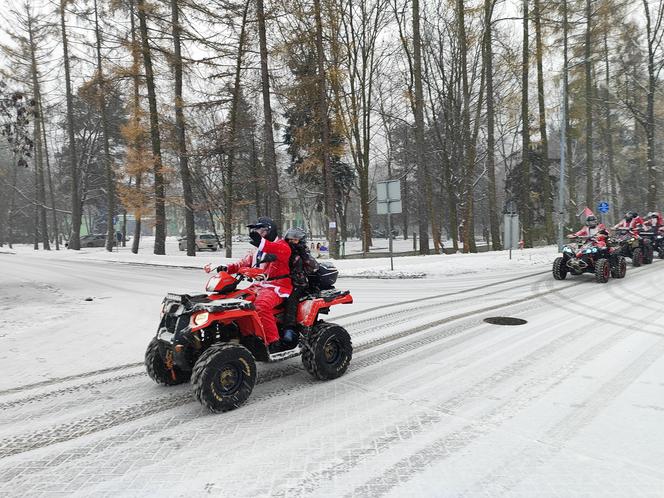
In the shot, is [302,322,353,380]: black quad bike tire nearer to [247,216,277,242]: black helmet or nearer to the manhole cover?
[247,216,277,242]: black helmet

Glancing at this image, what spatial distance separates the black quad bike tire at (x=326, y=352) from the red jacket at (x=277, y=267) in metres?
0.59

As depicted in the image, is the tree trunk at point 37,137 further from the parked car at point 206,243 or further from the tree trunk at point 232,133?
the tree trunk at point 232,133

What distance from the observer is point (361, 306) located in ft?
30.0

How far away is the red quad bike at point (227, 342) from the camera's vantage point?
3914 millimetres

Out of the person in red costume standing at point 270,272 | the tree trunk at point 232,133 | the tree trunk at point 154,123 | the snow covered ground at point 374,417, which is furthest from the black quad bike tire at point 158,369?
the tree trunk at point 154,123

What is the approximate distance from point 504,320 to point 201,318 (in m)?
5.68

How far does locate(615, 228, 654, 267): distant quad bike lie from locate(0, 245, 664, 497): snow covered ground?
905 cm

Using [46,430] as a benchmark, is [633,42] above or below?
above

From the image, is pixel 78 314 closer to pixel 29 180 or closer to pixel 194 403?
pixel 194 403

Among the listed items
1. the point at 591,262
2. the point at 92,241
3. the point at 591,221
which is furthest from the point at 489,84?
the point at 92,241

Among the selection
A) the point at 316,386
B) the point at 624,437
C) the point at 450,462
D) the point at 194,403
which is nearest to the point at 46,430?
the point at 194,403

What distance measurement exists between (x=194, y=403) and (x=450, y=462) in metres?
2.51

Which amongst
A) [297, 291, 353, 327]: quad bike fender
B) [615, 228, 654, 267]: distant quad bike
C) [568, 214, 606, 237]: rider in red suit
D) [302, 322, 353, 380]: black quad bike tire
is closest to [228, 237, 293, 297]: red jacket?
[297, 291, 353, 327]: quad bike fender

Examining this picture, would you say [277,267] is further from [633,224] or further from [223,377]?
[633,224]
